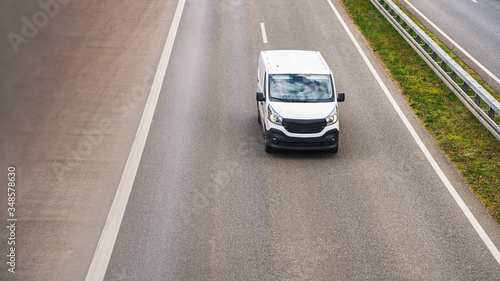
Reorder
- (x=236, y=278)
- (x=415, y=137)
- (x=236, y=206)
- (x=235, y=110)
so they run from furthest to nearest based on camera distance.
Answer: (x=235, y=110)
(x=415, y=137)
(x=236, y=206)
(x=236, y=278)

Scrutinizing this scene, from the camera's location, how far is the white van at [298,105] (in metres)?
13.5

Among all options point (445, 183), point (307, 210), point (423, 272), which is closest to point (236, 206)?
point (307, 210)

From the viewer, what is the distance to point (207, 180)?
40.8ft

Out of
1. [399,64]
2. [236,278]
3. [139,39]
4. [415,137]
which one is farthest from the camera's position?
[139,39]

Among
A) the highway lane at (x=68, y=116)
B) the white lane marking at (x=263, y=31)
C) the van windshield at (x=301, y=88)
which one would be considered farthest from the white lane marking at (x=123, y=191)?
the white lane marking at (x=263, y=31)

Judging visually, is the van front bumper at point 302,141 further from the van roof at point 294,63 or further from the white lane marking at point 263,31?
the white lane marking at point 263,31

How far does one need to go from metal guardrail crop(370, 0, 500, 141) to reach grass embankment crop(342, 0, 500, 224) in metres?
0.29

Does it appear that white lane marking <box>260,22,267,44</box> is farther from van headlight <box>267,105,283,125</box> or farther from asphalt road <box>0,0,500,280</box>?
van headlight <box>267,105,283,125</box>

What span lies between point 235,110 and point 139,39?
695cm

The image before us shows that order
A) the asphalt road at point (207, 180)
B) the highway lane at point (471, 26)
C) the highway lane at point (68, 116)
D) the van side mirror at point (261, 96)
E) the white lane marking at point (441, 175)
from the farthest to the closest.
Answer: the highway lane at point (471, 26), the van side mirror at point (261, 96), the highway lane at point (68, 116), the white lane marking at point (441, 175), the asphalt road at point (207, 180)

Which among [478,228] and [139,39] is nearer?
[478,228]

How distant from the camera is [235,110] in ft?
53.4

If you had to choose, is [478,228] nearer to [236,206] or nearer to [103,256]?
[236,206]

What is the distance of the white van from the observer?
1348 centimetres
